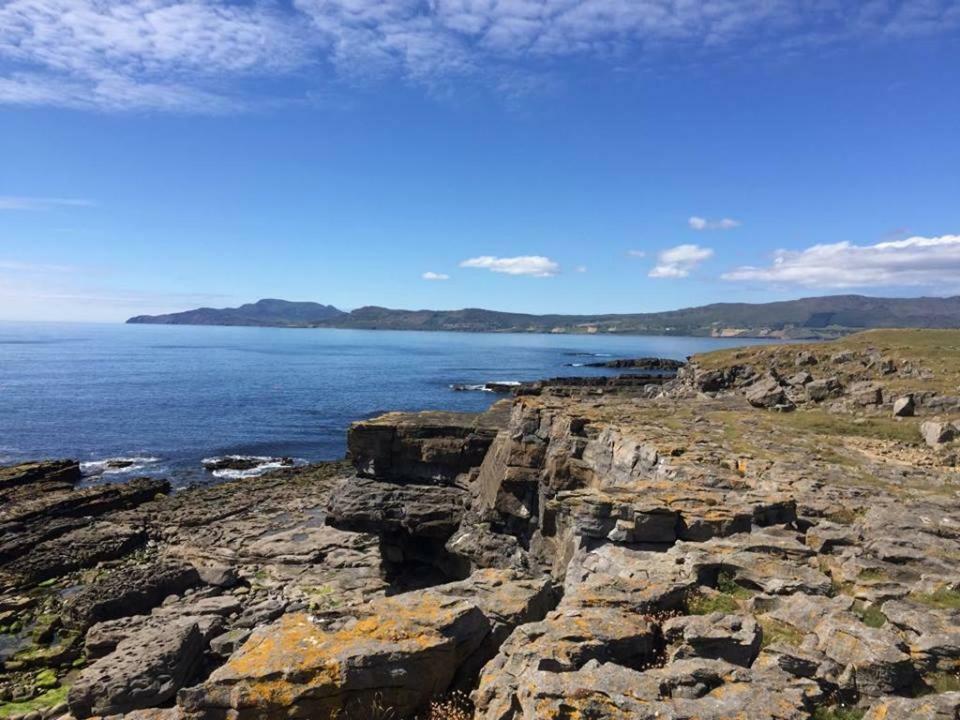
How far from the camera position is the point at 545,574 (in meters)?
19.1

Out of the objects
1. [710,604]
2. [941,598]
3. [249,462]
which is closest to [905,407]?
[941,598]

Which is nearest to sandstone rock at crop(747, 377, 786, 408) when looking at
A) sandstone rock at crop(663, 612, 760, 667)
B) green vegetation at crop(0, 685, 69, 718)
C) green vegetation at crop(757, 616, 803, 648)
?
green vegetation at crop(757, 616, 803, 648)

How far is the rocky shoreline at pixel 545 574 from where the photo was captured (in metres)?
8.55

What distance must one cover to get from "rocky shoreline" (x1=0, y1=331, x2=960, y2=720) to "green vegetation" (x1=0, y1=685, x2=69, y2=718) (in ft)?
0.68

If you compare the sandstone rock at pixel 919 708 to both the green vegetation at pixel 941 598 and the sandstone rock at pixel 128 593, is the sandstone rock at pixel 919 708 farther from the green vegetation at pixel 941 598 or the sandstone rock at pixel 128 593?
the sandstone rock at pixel 128 593

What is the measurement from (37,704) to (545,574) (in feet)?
62.3

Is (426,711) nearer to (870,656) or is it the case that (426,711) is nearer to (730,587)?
(730,587)

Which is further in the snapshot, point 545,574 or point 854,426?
point 854,426

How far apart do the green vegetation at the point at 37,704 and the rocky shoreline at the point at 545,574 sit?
207 millimetres

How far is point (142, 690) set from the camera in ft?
58.9

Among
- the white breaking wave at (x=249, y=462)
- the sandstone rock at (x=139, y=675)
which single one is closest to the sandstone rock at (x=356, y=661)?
the sandstone rock at (x=139, y=675)

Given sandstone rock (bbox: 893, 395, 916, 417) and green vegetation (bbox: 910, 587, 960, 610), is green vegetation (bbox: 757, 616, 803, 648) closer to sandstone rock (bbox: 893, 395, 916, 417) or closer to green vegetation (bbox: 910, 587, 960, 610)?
green vegetation (bbox: 910, 587, 960, 610)

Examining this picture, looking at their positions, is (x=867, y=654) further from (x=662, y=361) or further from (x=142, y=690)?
(x=662, y=361)

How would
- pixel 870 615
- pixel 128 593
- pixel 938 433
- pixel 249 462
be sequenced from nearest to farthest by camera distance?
1. pixel 870 615
2. pixel 938 433
3. pixel 128 593
4. pixel 249 462
